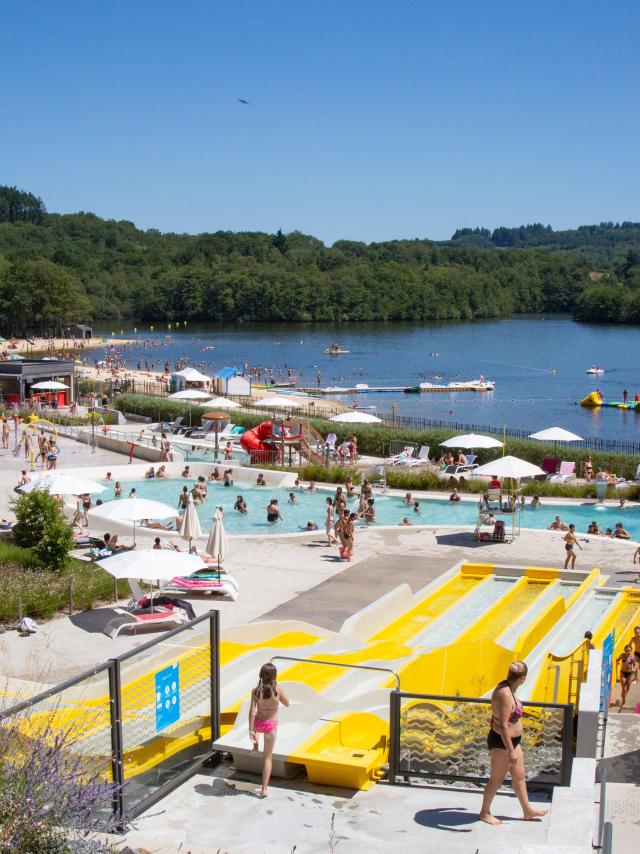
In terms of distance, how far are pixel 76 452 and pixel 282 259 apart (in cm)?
15767

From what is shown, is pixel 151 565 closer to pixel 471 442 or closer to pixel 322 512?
pixel 322 512

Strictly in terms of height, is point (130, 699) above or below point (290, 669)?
above

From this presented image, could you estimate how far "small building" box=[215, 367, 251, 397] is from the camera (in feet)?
185

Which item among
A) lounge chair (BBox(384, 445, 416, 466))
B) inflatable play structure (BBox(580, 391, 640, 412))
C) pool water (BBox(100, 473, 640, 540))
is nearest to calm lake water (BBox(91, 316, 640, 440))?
inflatable play structure (BBox(580, 391, 640, 412))

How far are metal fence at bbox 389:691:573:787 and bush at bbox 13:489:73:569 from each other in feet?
34.1

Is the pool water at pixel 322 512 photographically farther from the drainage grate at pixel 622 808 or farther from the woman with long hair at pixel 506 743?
the woman with long hair at pixel 506 743

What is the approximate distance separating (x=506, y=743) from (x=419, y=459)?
26.6 meters

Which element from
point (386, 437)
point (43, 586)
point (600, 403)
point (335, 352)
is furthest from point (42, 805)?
point (335, 352)

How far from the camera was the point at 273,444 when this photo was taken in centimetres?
3366

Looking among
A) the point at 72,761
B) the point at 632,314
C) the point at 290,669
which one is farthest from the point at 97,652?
the point at 632,314

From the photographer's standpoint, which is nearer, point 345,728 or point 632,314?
point 345,728

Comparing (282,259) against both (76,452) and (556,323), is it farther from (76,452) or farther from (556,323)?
(76,452)

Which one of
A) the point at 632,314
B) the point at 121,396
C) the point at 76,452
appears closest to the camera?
the point at 76,452

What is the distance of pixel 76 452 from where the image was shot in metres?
34.5
